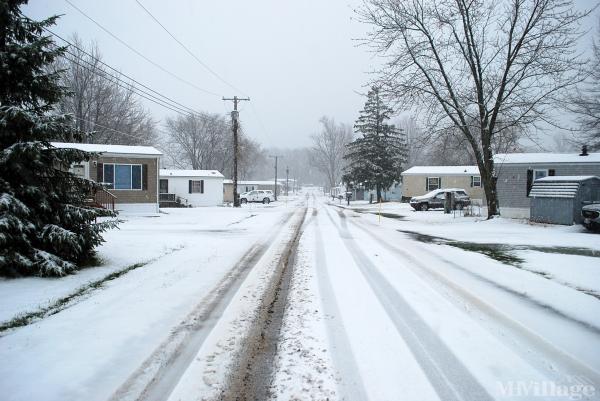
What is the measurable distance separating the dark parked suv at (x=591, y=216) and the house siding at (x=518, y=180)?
7.62 metres

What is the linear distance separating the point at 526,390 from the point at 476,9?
2090cm

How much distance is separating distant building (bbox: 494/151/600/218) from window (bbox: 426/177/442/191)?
19.1m

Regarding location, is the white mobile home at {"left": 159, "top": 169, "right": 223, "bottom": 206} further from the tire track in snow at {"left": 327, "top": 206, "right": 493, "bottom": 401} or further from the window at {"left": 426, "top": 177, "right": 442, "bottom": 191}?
the tire track in snow at {"left": 327, "top": 206, "right": 493, "bottom": 401}

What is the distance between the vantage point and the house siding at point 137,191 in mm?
23828

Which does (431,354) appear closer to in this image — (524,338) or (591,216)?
(524,338)

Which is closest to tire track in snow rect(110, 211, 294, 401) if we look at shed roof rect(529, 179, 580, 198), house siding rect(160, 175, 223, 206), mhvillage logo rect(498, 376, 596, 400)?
mhvillage logo rect(498, 376, 596, 400)

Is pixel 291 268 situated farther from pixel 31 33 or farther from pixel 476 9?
pixel 476 9

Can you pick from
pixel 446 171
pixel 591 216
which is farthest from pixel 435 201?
pixel 591 216

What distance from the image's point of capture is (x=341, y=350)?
403 cm

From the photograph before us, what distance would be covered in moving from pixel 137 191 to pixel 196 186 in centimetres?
1345

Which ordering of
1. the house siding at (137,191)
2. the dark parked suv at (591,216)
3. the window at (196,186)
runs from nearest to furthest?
the dark parked suv at (591,216) → the house siding at (137,191) → the window at (196,186)

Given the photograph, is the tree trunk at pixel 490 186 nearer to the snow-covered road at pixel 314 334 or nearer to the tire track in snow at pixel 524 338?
the snow-covered road at pixel 314 334

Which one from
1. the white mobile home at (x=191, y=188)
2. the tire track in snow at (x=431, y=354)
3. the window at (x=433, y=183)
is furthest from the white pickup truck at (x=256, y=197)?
the tire track in snow at (x=431, y=354)

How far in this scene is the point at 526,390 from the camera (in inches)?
129
